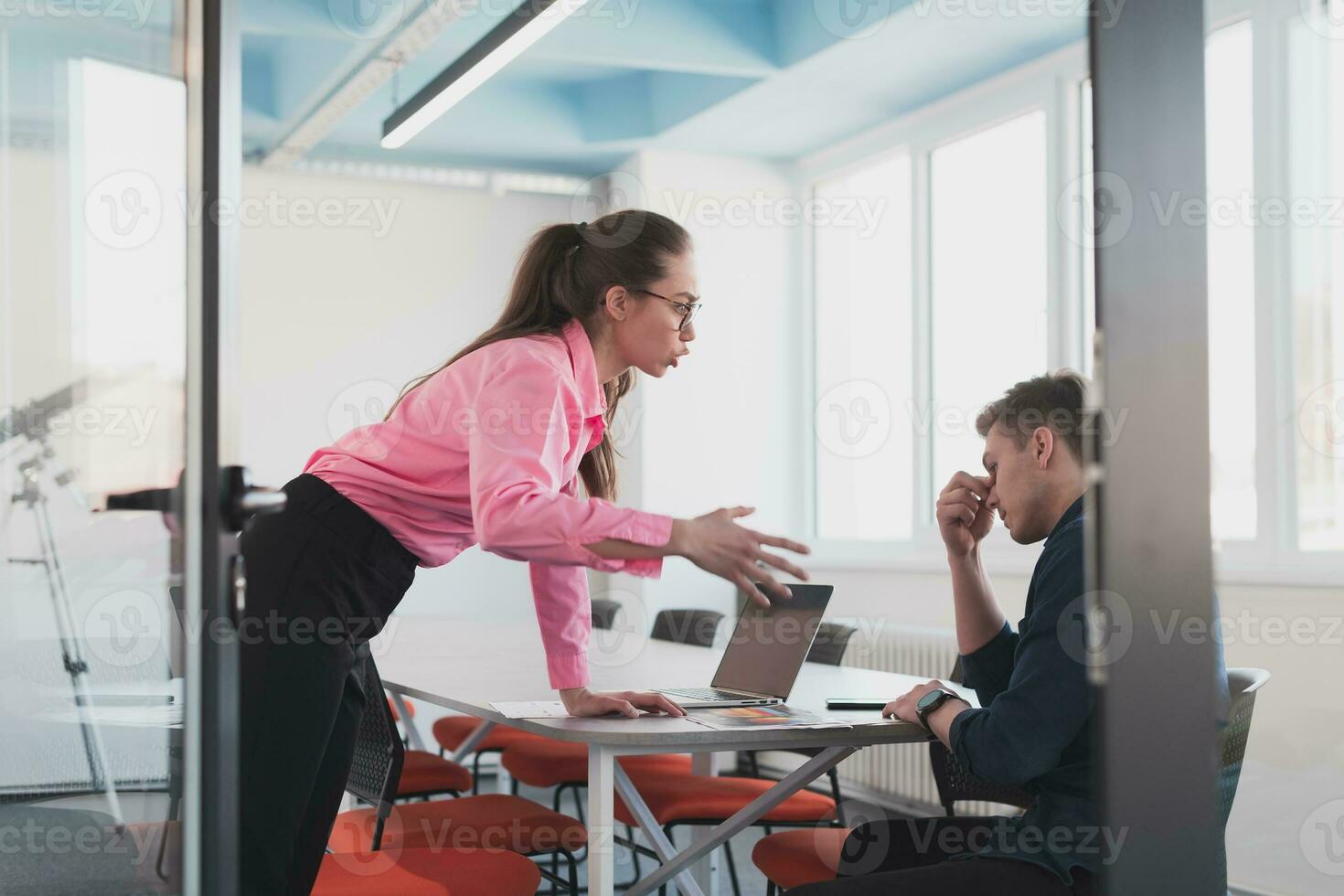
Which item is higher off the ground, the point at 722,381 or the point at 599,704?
the point at 722,381

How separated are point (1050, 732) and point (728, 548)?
611 millimetres

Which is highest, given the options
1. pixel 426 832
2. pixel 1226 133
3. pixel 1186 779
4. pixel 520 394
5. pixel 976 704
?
pixel 1226 133

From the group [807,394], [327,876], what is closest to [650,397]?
[807,394]

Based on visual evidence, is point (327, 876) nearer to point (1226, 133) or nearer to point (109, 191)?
point (109, 191)

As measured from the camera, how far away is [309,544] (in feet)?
6.10

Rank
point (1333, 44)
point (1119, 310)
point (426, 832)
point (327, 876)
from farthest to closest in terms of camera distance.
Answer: point (426, 832) < point (327, 876) < point (1333, 44) < point (1119, 310)

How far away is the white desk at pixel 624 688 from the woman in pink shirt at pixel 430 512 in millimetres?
236

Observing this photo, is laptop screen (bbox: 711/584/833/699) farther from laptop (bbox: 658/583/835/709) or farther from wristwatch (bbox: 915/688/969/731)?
wristwatch (bbox: 915/688/969/731)

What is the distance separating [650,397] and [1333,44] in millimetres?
4879

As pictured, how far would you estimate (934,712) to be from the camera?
2045 mm

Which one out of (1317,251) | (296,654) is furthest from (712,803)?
(1317,251)

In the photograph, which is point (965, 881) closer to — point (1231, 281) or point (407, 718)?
point (1231, 281)

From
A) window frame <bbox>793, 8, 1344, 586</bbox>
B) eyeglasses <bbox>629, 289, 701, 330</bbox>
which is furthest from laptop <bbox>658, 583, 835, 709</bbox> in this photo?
window frame <bbox>793, 8, 1344, 586</bbox>

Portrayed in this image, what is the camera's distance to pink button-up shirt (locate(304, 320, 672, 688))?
164 cm
